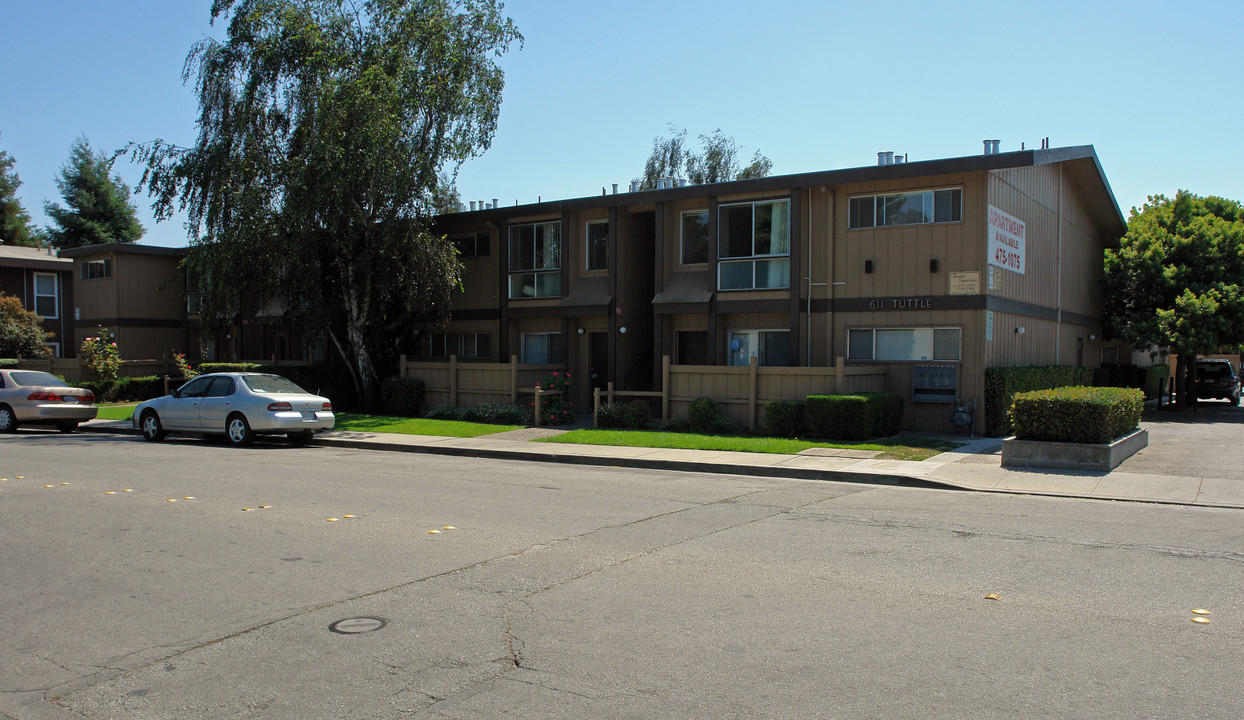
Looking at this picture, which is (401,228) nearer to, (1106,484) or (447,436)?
(447,436)

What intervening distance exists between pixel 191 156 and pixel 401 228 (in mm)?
6205

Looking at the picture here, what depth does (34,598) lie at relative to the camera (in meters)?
6.47

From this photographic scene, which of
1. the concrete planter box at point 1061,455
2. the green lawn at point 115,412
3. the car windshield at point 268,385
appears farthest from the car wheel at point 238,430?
the concrete planter box at point 1061,455

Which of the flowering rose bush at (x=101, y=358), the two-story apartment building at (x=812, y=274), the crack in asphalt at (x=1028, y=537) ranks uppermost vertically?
the two-story apartment building at (x=812, y=274)

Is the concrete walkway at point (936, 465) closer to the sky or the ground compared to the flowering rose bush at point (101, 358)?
closer to the ground

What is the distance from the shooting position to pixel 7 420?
20656 mm

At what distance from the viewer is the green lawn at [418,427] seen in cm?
1938

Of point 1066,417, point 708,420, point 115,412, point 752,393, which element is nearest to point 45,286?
point 115,412

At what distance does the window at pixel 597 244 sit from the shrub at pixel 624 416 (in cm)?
537

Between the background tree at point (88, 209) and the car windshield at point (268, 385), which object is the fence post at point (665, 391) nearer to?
the car windshield at point (268, 385)

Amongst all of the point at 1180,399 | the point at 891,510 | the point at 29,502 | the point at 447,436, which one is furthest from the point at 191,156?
the point at 1180,399

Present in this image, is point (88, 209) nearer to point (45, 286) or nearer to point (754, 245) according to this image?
point (45, 286)

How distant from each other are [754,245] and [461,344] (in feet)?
35.2

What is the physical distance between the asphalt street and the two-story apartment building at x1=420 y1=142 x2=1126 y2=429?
9.26 meters
